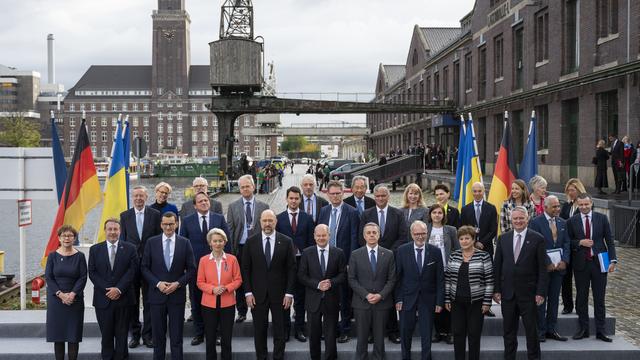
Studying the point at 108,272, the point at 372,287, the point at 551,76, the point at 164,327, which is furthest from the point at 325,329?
the point at 551,76

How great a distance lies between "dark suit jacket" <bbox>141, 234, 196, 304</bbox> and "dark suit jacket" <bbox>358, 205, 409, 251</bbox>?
7.85ft

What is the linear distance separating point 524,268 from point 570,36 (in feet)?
67.3

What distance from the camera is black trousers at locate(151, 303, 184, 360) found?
8.07 meters

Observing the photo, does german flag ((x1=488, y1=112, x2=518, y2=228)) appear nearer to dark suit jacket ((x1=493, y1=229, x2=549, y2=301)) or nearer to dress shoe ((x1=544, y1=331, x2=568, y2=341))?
dress shoe ((x1=544, y1=331, x2=568, y2=341))

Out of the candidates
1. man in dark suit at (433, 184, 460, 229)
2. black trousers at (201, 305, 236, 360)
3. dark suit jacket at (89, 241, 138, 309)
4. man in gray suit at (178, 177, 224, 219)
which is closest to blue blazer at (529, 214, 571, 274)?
man in dark suit at (433, 184, 460, 229)

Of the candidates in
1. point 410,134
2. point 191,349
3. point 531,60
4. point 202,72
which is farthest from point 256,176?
point 202,72

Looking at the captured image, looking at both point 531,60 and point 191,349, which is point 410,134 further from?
point 191,349

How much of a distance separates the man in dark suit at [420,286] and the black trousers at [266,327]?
1.52m

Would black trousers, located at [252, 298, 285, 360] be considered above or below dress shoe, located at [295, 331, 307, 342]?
above

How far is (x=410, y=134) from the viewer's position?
59.6 metres

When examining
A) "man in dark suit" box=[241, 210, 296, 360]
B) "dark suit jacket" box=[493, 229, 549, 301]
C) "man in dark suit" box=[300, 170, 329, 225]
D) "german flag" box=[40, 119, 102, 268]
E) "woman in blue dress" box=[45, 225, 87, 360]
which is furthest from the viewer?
"german flag" box=[40, 119, 102, 268]

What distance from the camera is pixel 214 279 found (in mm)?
7922

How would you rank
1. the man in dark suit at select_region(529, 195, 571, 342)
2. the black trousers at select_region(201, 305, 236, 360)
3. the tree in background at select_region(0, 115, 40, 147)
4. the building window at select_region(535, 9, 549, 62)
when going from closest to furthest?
the black trousers at select_region(201, 305, 236, 360), the man in dark suit at select_region(529, 195, 571, 342), the building window at select_region(535, 9, 549, 62), the tree in background at select_region(0, 115, 40, 147)

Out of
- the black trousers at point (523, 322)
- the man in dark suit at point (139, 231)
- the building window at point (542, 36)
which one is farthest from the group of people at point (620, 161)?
the man in dark suit at point (139, 231)
